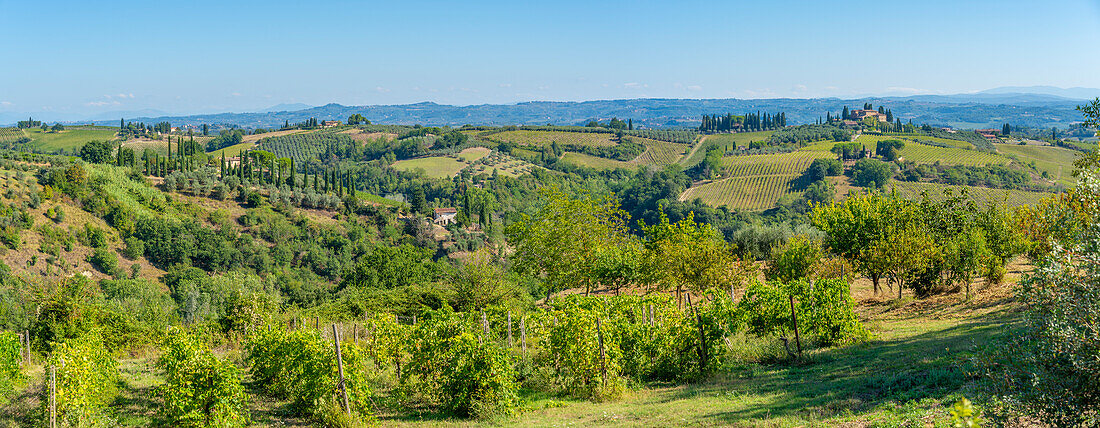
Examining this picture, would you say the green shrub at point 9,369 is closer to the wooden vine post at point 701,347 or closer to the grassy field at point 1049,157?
the wooden vine post at point 701,347

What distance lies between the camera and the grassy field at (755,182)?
131 m

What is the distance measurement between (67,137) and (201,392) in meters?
212

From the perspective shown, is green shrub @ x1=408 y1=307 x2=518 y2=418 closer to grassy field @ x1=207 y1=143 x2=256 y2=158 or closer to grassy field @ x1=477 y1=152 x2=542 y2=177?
grassy field @ x1=477 y1=152 x2=542 y2=177

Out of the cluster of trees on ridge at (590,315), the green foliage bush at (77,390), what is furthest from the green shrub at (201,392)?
the green foliage bush at (77,390)

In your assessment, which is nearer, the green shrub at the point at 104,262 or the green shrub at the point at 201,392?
the green shrub at the point at 201,392

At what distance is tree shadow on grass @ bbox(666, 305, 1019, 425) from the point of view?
36.6 feet

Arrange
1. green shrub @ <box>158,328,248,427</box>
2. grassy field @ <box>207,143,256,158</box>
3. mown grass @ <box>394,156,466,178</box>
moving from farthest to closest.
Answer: mown grass @ <box>394,156,466,178</box>
grassy field @ <box>207,143,256,158</box>
green shrub @ <box>158,328,248,427</box>

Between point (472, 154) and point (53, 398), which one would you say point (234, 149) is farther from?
point (53, 398)

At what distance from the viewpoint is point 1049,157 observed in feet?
473

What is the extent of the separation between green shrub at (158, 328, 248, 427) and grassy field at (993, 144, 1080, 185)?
149 meters

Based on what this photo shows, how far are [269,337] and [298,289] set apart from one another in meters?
53.0

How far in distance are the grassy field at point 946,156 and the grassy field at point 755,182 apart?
59.0 ft

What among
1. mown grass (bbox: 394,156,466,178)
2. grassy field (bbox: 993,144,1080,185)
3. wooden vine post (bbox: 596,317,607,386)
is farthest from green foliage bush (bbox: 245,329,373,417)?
mown grass (bbox: 394,156,466,178)

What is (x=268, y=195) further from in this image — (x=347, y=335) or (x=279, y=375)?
(x=279, y=375)
